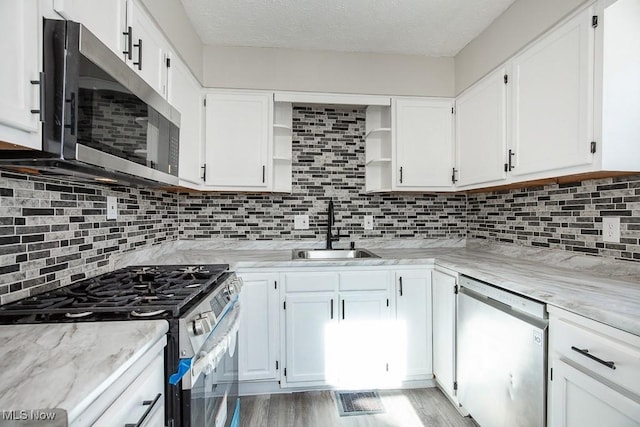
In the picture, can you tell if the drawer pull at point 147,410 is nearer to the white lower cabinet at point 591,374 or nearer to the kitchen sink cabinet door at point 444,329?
the white lower cabinet at point 591,374

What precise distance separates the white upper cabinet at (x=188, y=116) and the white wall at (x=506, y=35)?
6.49ft

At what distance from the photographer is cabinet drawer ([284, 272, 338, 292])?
2127 millimetres

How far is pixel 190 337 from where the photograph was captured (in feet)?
3.35

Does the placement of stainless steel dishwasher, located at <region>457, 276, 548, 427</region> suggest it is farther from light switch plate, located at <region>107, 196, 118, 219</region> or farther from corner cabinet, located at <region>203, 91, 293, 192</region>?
light switch plate, located at <region>107, 196, 118, 219</region>

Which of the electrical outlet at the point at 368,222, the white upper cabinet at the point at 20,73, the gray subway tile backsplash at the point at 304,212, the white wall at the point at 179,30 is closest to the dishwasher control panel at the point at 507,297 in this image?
the gray subway tile backsplash at the point at 304,212

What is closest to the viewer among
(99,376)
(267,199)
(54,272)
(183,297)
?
(99,376)

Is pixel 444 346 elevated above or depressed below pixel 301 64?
below

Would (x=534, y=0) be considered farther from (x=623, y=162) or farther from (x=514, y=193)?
(x=514, y=193)

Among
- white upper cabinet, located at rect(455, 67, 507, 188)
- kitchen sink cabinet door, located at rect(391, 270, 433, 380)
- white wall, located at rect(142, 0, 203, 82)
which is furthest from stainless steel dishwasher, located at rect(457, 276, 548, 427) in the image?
white wall, located at rect(142, 0, 203, 82)

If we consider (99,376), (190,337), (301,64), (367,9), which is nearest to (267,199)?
(301,64)

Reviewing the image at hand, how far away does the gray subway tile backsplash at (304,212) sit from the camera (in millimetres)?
1207

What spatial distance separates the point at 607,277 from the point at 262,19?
2425mm

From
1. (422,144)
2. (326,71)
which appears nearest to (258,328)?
(422,144)

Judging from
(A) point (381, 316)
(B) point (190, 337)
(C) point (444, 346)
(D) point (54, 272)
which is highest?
(D) point (54, 272)
